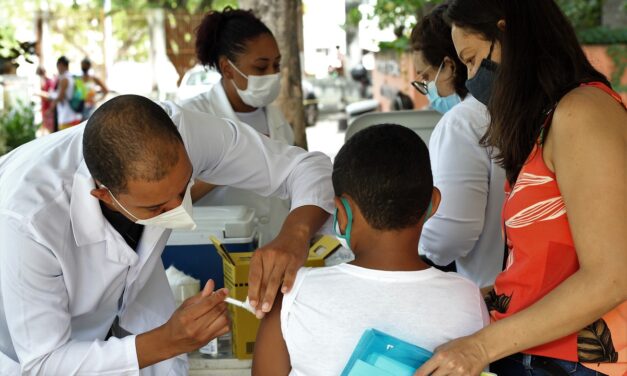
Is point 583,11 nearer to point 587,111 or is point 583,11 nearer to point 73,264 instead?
point 587,111

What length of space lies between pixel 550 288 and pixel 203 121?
1134mm

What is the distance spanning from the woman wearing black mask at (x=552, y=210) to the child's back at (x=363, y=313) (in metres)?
0.07

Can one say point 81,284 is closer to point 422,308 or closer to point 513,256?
point 422,308

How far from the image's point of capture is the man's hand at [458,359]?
5.10ft

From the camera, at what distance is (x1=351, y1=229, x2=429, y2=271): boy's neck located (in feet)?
5.52

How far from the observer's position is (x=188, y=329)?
1751 mm

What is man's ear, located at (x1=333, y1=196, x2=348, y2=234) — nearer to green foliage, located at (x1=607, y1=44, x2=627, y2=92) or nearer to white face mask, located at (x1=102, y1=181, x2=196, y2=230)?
white face mask, located at (x1=102, y1=181, x2=196, y2=230)

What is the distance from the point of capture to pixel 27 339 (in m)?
1.78

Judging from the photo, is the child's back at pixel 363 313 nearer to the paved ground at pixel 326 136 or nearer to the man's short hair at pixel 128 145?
the man's short hair at pixel 128 145

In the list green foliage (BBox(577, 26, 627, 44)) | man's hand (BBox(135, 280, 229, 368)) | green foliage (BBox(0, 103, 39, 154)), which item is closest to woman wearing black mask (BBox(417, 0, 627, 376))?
man's hand (BBox(135, 280, 229, 368))

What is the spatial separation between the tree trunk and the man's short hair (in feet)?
11.6

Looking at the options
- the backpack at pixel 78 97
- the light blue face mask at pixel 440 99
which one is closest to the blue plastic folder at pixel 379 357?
the light blue face mask at pixel 440 99

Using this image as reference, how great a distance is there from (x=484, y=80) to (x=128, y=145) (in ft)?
2.84

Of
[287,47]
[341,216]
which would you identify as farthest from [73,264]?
[287,47]
